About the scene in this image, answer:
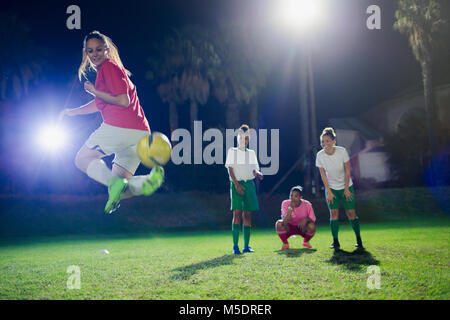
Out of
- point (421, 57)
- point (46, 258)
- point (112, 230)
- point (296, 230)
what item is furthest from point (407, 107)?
point (46, 258)

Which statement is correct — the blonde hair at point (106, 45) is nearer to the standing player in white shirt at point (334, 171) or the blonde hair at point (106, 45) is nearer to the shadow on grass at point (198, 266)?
the shadow on grass at point (198, 266)

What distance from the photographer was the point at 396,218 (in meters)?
18.4

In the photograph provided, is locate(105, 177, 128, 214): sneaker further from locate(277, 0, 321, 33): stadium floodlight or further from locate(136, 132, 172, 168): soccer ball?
locate(277, 0, 321, 33): stadium floodlight

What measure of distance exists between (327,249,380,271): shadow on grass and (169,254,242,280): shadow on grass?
1775mm

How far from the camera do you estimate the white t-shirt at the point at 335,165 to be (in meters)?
7.42

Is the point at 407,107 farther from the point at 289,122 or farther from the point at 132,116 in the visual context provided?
the point at 132,116

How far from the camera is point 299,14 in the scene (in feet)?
63.3

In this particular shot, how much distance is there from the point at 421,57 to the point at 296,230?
19.7 m

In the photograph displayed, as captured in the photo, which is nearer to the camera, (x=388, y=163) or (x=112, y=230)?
(x=112, y=230)

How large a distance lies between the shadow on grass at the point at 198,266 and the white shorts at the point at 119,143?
3.09 meters

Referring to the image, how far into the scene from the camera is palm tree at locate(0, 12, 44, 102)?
19047 millimetres

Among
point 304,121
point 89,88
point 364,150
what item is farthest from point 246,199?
point 364,150

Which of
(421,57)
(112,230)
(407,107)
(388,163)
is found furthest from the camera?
(407,107)

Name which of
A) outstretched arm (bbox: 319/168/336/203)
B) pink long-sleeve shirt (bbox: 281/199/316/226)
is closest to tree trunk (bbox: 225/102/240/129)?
pink long-sleeve shirt (bbox: 281/199/316/226)
